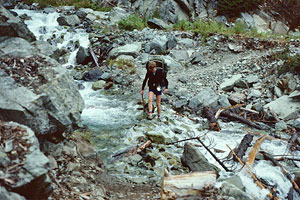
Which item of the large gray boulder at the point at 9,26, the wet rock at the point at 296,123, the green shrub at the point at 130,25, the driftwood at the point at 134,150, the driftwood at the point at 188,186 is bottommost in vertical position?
the driftwood at the point at 134,150

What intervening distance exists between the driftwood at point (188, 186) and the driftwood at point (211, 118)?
4.09 m

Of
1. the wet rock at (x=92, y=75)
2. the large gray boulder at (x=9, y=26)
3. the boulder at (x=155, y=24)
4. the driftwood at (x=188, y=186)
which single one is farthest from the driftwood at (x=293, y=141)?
the boulder at (x=155, y=24)

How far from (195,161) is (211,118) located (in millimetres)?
3059

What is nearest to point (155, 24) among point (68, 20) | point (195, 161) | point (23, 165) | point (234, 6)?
point (68, 20)

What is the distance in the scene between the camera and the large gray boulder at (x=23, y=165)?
3.07m

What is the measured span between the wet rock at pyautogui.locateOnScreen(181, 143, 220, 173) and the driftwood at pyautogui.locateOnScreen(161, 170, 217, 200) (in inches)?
54.1

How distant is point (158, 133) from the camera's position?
293 inches

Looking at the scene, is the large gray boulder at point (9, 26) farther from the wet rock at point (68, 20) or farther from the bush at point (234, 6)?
the bush at point (234, 6)

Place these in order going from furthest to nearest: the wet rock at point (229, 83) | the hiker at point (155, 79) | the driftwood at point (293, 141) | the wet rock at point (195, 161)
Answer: the wet rock at point (229, 83)
the hiker at point (155, 79)
the driftwood at point (293, 141)
the wet rock at point (195, 161)

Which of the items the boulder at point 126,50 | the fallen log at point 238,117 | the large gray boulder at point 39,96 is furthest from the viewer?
the boulder at point 126,50

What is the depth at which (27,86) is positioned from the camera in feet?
15.1

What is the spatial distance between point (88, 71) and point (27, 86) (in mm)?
7916

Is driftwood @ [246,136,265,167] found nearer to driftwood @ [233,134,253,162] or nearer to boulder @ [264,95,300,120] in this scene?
driftwood @ [233,134,253,162]

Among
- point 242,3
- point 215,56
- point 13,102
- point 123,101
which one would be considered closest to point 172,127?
point 123,101
